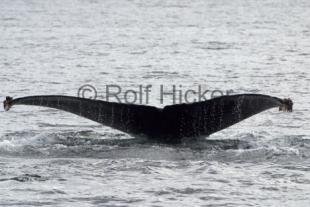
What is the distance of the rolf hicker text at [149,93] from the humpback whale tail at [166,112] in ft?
21.1

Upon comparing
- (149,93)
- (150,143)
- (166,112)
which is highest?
(166,112)

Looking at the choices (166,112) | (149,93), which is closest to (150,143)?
(166,112)

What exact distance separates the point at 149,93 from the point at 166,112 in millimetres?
8221

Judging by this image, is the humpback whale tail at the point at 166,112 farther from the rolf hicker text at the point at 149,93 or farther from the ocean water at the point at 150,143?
the rolf hicker text at the point at 149,93

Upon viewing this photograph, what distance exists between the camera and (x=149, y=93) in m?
19.1

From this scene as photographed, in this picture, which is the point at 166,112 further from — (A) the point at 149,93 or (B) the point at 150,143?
(A) the point at 149,93

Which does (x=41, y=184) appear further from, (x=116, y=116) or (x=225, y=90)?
(x=225, y=90)

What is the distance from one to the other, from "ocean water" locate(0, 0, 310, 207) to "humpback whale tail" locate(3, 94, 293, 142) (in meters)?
0.25

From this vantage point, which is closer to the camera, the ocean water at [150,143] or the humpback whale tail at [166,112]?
the ocean water at [150,143]

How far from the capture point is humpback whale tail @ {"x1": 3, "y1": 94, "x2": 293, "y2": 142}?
10.8 metres

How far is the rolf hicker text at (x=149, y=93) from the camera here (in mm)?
18266

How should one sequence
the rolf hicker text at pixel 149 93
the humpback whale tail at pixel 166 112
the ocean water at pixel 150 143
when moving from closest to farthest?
the ocean water at pixel 150 143 → the humpback whale tail at pixel 166 112 → the rolf hicker text at pixel 149 93

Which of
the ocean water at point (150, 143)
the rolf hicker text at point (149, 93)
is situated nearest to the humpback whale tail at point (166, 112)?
the ocean water at point (150, 143)

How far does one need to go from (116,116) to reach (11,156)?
4.68ft
